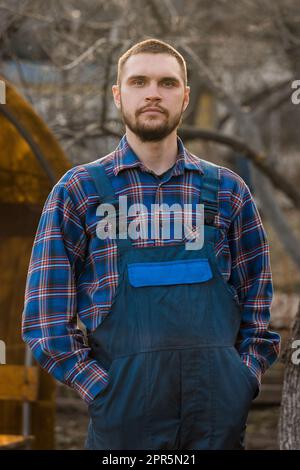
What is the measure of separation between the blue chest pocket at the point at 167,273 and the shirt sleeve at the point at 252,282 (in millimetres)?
345

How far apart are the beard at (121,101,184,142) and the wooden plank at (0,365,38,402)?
4.29 m

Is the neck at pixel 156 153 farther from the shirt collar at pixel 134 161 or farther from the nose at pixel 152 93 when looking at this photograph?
the nose at pixel 152 93

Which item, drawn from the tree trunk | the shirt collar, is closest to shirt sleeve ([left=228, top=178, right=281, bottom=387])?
the shirt collar

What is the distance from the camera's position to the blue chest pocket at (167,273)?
10.9 feet

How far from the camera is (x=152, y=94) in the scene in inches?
138

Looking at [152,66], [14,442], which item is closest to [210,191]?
[152,66]

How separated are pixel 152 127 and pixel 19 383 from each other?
14.6 ft

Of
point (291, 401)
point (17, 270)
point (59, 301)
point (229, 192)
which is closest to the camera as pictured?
point (59, 301)

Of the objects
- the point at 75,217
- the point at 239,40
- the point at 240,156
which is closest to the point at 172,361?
the point at 75,217

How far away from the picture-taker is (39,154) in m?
6.53

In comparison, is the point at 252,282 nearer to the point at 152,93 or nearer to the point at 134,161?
the point at 134,161

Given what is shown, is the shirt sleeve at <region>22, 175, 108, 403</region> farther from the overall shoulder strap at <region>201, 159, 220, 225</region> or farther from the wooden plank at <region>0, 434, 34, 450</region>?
the wooden plank at <region>0, 434, 34, 450</region>

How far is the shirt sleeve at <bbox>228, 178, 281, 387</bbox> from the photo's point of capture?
3.63 m

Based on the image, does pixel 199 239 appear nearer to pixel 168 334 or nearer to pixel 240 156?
pixel 168 334
